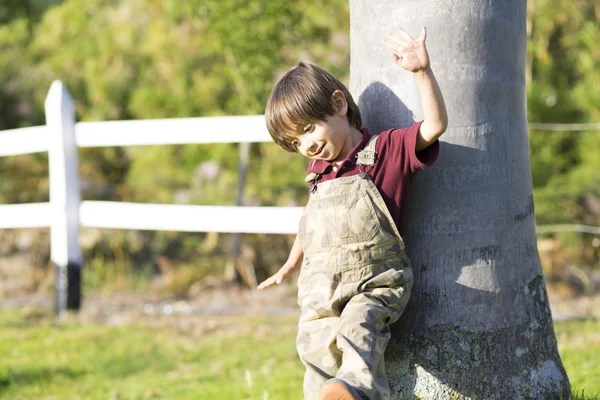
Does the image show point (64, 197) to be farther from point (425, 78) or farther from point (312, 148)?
point (425, 78)

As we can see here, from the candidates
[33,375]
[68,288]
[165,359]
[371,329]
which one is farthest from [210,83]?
[371,329]

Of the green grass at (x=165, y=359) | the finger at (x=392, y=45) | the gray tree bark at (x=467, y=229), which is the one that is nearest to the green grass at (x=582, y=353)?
the green grass at (x=165, y=359)

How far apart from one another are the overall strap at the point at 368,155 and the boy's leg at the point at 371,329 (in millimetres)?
348

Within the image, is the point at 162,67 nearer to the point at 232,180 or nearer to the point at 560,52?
the point at 232,180

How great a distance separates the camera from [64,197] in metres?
5.43

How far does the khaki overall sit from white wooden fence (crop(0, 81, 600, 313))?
2.84 meters

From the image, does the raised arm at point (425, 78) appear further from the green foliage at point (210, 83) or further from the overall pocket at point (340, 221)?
the green foliage at point (210, 83)

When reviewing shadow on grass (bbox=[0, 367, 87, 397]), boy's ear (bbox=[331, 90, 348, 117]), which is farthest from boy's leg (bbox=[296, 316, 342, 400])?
shadow on grass (bbox=[0, 367, 87, 397])

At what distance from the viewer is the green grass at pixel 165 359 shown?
11.8 ft

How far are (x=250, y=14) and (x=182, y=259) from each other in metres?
2.66

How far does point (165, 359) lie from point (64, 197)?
5.70 ft

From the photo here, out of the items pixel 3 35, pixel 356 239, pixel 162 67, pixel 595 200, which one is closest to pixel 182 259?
pixel 162 67

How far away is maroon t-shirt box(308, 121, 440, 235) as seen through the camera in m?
2.19

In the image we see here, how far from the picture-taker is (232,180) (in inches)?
288
